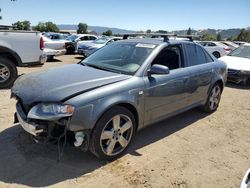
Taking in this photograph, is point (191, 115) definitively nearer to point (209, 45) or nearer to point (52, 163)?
point (52, 163)

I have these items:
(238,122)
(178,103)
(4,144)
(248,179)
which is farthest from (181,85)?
(4,144)

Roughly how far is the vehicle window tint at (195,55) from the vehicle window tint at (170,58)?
30 cm

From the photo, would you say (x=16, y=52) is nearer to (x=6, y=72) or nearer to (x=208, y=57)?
(x=6, y=72)

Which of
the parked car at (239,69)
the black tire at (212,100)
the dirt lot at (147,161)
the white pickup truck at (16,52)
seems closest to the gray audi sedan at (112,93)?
the dirt lot at (147,161)

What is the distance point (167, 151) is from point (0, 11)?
981 inches

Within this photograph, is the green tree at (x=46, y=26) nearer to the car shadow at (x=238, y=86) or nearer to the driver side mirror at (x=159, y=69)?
the car shadow at (x=238, y=86)

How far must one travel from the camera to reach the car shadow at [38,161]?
3309 millimetres

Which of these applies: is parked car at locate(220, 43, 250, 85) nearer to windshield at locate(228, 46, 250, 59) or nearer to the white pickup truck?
windshield at locate(228, 46, 250, 59)

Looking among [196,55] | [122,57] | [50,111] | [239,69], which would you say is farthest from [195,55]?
[239,69]

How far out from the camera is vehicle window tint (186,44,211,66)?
16.9 ft

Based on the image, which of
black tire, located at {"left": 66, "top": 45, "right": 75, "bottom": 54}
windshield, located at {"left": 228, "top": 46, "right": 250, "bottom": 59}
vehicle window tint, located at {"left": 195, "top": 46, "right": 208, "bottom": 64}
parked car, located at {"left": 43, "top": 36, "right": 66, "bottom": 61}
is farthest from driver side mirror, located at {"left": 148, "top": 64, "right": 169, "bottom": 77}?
black tire, located at {"left": 66, "top": 45, "right": 75, "bottom": 54}

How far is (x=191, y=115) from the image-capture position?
5984mm

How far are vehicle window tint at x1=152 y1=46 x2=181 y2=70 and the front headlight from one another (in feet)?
5.64

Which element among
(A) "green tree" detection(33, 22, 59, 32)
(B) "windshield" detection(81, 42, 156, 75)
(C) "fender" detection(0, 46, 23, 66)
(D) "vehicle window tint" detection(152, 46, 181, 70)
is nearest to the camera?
(B) "windshield" detection(81, 42, 156, 75)
